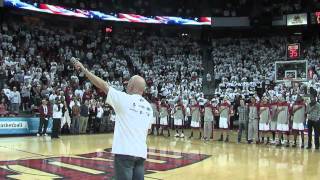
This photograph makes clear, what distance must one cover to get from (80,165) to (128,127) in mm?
6979

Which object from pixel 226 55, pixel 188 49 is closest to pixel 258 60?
pixel 226 55

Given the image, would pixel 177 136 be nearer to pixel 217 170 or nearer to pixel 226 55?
pixel 217 170

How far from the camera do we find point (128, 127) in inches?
197

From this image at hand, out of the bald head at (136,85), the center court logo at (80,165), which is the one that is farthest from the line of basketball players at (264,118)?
the bald head at (136,85)

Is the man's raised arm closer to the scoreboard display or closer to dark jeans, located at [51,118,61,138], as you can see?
dark jeans, located at [51,118,61,138]

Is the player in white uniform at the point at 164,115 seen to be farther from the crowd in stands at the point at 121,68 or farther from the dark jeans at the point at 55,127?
the dark jeans at the point at 55,127

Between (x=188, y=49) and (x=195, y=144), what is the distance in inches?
834

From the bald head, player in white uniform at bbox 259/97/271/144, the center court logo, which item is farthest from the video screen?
the bald head

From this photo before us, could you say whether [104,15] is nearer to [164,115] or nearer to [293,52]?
[293,52]

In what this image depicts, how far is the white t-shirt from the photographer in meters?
4.93

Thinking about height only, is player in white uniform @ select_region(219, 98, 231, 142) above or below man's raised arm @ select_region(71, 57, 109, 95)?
below

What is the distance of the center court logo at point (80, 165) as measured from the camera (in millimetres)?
10062

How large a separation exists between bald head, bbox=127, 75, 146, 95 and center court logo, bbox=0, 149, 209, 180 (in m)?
4.99

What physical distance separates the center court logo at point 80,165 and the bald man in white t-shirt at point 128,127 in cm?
492
